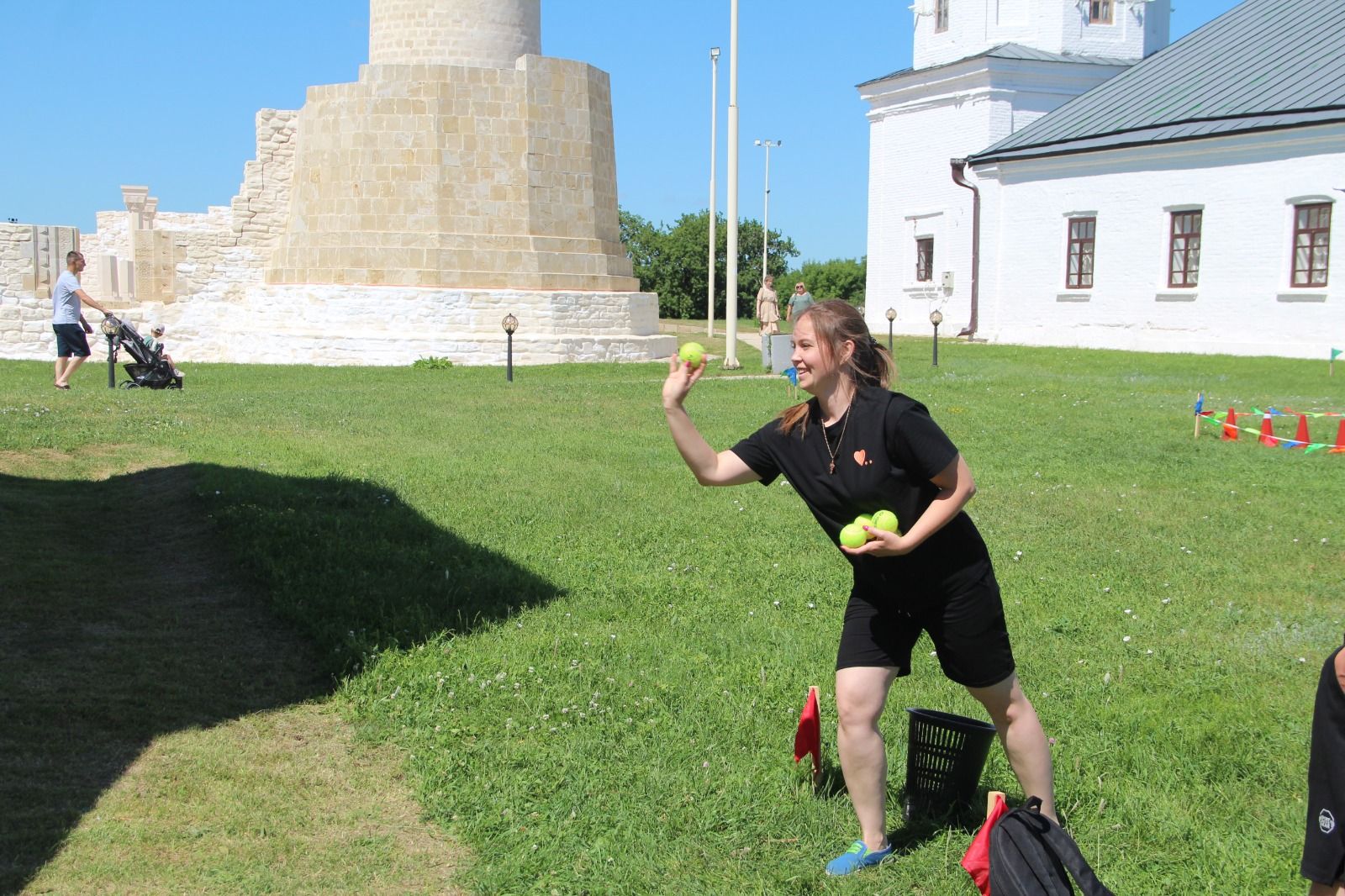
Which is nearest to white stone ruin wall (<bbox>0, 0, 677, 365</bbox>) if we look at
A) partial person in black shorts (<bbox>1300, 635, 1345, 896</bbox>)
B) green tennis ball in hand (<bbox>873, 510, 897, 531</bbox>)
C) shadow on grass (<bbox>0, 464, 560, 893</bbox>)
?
shadow on grass (<bbox>0, 464, 560, 893</bbox>)

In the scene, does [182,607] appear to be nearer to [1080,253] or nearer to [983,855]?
[983,855]

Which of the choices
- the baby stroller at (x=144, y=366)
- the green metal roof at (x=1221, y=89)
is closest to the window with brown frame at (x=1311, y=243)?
the green metal roof at (x=1221, y=89)

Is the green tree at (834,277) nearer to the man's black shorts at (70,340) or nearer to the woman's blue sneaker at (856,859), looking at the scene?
the man's black shorts at (70,340)

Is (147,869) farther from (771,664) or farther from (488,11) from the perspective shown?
(488,11)

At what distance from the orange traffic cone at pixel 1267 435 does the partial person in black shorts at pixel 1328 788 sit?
1073 cm

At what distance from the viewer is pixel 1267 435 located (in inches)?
509

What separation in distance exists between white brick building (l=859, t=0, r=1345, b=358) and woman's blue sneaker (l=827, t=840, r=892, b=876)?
26.2 m

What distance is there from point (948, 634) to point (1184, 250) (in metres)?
29.0

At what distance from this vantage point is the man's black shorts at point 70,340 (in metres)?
17.2

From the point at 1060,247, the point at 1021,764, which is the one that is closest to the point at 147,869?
the point at 1021,764

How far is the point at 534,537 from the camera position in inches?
321

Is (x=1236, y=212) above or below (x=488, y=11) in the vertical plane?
below

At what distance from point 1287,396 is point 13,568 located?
54.3ft

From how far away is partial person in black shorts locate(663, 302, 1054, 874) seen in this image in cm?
379
